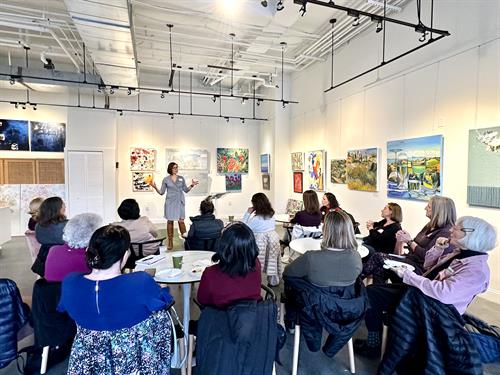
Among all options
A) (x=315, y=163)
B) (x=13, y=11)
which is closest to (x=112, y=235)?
(x=13, y=11)

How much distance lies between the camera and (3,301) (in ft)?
6.45

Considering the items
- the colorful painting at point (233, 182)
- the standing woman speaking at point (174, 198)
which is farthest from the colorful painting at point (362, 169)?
the colorful painting at point (233, 182)

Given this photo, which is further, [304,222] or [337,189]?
[337,189]

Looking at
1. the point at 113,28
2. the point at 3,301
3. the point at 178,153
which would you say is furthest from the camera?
the point at 178,153

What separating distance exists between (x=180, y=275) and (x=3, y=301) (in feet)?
3.75

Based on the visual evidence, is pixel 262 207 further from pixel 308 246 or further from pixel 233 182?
pixel 233 182

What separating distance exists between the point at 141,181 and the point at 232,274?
8.19 meters

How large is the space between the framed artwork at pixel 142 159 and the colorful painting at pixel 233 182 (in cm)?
245

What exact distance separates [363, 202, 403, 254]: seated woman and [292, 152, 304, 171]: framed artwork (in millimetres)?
4645

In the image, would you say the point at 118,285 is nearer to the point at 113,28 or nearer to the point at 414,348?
the point at 414,348

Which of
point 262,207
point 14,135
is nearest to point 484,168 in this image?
point 262,207

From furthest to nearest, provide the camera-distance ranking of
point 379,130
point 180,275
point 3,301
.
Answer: point 379,130 < point 180,275 < point 3,301

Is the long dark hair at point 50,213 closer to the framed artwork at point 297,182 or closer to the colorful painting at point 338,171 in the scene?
the colorful painting at point 338,171

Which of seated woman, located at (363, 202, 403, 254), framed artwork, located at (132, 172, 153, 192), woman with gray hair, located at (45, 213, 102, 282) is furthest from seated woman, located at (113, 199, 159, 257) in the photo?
framed artwork, located at (132, 172, 153, 192)
